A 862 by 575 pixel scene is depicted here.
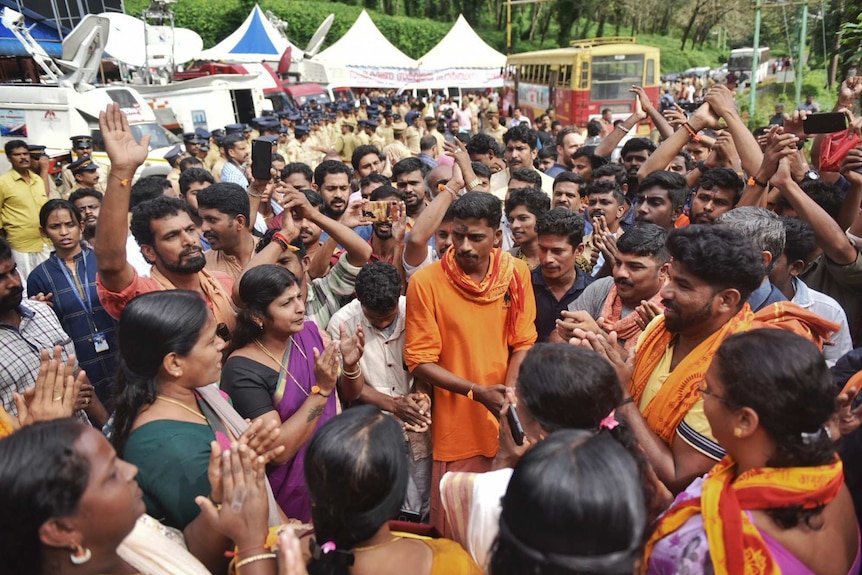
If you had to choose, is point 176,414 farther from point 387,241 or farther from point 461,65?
point 461,65

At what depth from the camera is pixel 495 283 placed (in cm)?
317

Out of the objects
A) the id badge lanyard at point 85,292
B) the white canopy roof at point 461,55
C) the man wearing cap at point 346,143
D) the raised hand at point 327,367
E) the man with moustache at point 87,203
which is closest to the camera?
the raised hand at point 327,367

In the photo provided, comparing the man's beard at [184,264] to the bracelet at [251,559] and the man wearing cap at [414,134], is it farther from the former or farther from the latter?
the man wearing cap at [414,134]

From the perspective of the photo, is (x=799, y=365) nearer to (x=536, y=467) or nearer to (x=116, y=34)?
(x=536, y=467)

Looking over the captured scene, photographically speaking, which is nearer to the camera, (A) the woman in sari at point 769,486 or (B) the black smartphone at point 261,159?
(A) the woman in sari at point 769,486

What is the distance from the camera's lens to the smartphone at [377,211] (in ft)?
13.8

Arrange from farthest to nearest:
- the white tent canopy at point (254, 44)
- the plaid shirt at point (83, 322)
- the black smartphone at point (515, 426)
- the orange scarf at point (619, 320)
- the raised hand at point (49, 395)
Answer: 1. the white tent canopy at point (254, 44)
2. the plaid shirt at point (83, 322)
3. the orange scarf at point (619, 320)
4. the raised hand at point (49, 395)
5. the black smartphone at point (515, 426)

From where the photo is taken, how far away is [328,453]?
1553 millimetres

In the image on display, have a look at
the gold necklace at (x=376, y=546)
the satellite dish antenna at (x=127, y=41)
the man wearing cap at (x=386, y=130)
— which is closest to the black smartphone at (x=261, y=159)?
the gold necklace at (x=376, y=546)

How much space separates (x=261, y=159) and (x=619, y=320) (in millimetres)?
2597

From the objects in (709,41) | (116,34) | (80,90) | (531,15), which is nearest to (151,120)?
(80,90)

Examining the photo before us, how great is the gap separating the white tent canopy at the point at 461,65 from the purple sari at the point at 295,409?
26459mm

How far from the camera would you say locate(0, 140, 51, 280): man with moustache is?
6.95 metres

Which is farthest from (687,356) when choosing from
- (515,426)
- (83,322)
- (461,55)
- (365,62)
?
(461,55)
